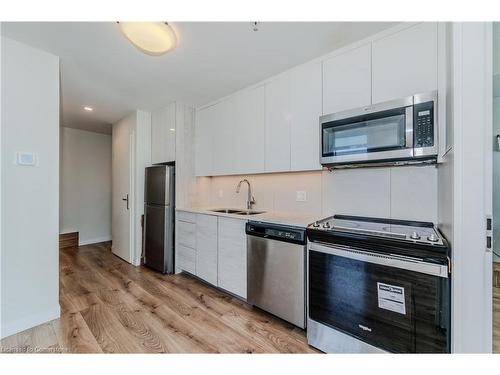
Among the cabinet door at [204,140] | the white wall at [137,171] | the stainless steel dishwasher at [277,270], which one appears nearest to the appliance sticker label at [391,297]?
the stainless steel dishwasher at [277,270]

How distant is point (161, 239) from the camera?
2.88 metres

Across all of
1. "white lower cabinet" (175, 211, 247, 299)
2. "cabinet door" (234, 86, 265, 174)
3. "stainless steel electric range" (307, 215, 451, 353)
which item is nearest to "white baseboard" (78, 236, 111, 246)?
"white lower cabinet" (175, 211, 247, 299)

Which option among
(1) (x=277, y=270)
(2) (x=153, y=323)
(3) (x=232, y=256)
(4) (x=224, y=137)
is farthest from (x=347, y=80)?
(2) (x=153, y=323)

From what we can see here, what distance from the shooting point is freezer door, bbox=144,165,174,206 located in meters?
2.85

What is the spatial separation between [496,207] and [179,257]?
2936 millimetres

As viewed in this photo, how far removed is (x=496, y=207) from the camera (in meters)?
1.18

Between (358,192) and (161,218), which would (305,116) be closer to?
(358,192)

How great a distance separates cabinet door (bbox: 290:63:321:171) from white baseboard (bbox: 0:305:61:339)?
95.4 inches

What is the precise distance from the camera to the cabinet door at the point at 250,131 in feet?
7.60

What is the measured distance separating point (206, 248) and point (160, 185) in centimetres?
110

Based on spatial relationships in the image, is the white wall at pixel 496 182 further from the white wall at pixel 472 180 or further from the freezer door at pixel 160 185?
the freezer door at pixel 160 185
